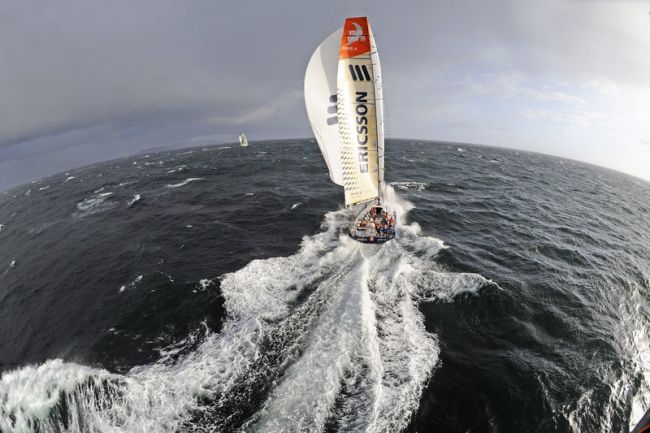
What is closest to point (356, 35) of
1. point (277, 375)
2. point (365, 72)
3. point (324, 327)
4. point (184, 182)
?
point (365, 72)

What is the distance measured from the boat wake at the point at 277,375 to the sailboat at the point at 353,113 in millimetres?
Answer: 6280

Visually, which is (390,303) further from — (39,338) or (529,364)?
(39,338)

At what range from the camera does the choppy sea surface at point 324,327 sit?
9.79m

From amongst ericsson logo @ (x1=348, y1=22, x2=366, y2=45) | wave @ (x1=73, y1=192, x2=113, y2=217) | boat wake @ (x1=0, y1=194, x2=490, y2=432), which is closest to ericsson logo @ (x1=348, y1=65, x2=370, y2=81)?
ericsson logo @ (x1=348, y1=22, x2=366, y2=45)

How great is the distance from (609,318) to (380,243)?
13.6m

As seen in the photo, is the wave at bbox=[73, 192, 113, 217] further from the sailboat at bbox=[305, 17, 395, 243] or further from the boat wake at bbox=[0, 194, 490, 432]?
the sailboat at bbox=[305, 17, 395, 243]

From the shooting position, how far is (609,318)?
1588cm

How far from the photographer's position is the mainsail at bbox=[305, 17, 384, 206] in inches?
709

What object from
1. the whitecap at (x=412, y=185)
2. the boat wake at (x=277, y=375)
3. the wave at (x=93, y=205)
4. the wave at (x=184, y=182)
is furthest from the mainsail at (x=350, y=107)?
the wave at (x=184, y=182)

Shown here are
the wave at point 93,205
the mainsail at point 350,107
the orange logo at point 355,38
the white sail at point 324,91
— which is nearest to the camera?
the orange logo at point 355,38

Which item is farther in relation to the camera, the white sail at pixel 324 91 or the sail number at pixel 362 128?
the white sail at pixel 324 91

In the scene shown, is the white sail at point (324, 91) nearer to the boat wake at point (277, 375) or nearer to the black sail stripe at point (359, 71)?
the black sail stripe at point (359, 71)

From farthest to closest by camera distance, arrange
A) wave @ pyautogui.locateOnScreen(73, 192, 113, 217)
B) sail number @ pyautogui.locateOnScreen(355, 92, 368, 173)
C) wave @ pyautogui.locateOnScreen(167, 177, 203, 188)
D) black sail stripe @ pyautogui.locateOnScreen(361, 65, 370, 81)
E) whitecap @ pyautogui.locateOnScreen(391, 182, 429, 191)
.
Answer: wave @ pyautogui.locateOnScreen(167, 177, 203, 188), whitecap @ pyautogui.locateOnScreen(391, 182, 429, 191), wave @ pyautogui.locateOnScreen(73, 192, 113, 217), sail number @ pyautogui.locateOnScreen(355, 92, 368, 173), black sail stripe @ pyautogui.locateOnScreen(361, 65, 370, 81)

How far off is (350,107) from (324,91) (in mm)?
2924
